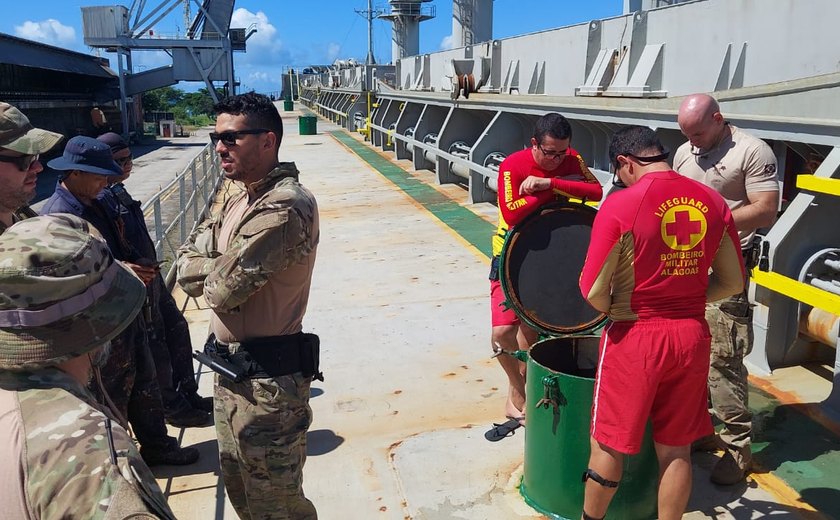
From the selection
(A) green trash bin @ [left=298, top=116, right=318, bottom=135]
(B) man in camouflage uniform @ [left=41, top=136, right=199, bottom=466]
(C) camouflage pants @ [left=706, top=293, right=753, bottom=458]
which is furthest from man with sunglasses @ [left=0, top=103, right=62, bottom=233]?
(A) green trash bin @ [left=298, top=116, right=318, bottom=135]

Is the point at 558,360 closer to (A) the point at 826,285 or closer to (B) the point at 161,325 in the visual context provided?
(A) the point at 826,285

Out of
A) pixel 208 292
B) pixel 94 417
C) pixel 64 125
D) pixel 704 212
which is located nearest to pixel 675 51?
pixel 704 212

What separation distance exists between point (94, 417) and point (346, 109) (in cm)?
3547

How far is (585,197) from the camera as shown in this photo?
156 inches

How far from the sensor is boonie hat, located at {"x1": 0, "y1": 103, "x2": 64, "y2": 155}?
2.53 meters

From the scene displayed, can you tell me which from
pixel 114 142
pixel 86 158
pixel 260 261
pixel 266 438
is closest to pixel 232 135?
pixel 260 261

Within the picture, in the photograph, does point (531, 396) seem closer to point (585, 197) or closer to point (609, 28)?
point (585, 197)

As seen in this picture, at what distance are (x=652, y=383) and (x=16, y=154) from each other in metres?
2.59

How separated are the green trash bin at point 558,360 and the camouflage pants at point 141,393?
6.93 feet

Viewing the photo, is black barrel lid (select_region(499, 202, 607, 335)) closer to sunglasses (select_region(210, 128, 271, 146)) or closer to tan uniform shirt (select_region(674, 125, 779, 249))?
tan uniform shirt (select_region(674, 125, 779, 249))

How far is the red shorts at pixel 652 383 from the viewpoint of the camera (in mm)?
2797

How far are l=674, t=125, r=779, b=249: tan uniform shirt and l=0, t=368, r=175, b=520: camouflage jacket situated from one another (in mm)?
3305

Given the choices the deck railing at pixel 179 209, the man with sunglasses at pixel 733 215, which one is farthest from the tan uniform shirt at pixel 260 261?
the deck railing at pixel 179 209

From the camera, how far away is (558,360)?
3.81 metres
